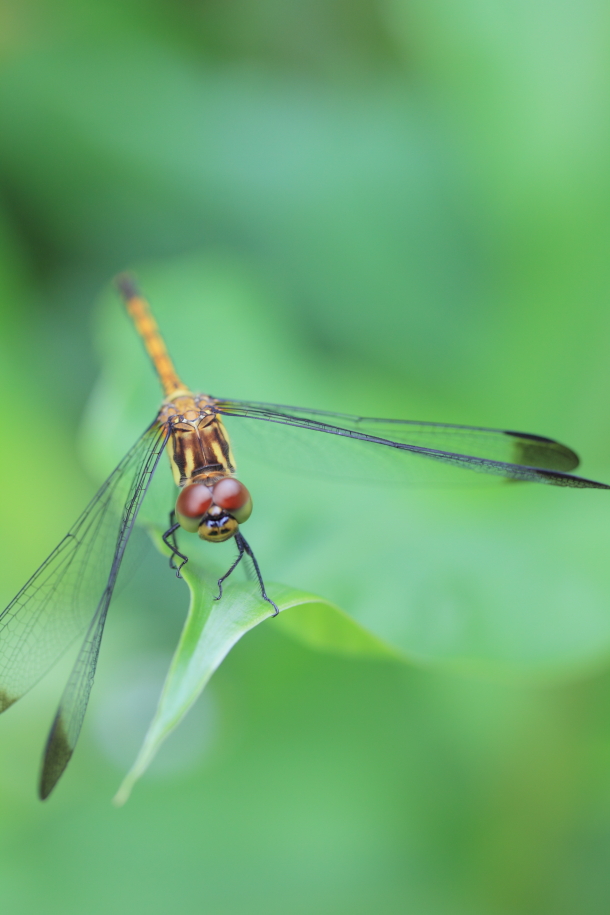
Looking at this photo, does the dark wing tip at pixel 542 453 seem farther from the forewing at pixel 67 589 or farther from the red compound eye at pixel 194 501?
the forewing at pixel 67 589

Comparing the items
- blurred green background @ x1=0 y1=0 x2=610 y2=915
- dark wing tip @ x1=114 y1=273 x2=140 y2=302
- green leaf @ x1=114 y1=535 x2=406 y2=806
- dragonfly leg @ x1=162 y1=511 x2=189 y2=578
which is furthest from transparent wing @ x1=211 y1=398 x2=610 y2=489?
dark wing tip @ x1=114 y1=273 x2=140 y2=302

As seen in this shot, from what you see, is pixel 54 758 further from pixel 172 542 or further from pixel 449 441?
pixel 449 441

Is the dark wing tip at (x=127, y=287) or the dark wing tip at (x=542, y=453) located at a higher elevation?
the dark wing tip at (x=127, y=287)

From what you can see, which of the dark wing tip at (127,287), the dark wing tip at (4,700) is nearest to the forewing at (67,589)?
the dark wing tip at (4,700)

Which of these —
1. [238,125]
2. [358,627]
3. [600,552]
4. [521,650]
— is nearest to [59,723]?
[358,627]

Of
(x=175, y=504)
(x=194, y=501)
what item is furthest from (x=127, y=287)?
(x=194, y=501)

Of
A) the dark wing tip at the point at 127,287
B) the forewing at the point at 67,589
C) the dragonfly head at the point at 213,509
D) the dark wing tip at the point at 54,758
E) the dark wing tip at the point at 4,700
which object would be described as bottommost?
the dark wing tip at the point at 54,758

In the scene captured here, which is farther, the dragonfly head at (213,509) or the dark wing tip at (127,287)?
the dark wing tip at (127,287)

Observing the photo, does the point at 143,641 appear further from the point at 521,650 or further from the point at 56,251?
the point at 56,251
